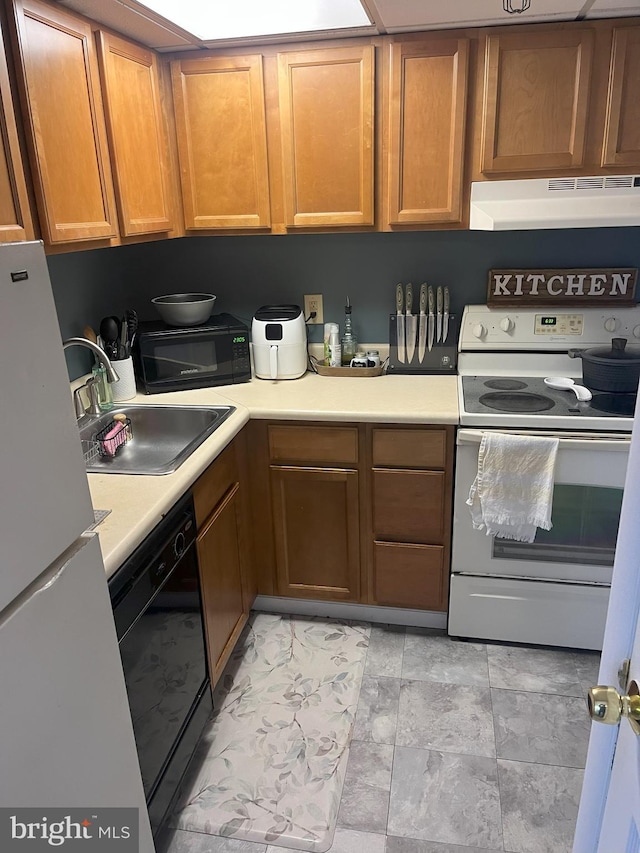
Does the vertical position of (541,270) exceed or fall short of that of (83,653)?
it exceeds it

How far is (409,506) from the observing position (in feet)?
7.50

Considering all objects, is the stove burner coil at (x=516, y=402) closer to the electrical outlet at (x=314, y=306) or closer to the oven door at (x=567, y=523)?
the oven door at (x=567, y=523)

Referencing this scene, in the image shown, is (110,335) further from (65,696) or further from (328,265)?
(65,696)

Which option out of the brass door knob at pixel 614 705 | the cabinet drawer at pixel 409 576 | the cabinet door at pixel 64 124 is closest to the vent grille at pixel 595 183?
the cabinet drawer at pixel 409 576

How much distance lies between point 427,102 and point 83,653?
2.00m

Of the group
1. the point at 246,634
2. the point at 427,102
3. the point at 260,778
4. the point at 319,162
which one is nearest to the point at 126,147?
the point at 319,162

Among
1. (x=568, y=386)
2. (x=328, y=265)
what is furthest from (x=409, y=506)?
(x=328, y=265)

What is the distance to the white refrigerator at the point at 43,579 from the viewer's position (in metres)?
0.78

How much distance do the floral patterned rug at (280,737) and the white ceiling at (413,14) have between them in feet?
6.90

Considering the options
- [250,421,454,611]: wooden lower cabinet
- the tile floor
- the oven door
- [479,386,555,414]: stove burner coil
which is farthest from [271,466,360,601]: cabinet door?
[479,386,555,414]: stove burner coil

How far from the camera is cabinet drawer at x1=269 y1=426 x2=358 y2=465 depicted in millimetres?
2248

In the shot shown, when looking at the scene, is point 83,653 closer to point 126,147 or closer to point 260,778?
point 260,778

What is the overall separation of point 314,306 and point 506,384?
886 millimetres

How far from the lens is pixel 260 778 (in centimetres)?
185
